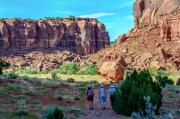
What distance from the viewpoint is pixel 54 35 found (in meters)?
170

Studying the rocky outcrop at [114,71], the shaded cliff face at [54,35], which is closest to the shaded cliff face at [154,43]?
the rocky outcrop at [114,71]

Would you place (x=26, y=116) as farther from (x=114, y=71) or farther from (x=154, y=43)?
(x=154, y=43)

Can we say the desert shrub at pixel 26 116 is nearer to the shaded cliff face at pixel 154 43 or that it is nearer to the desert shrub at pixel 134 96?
the desert shrub at pixel 134 96

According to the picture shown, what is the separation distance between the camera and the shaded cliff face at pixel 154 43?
82750 mm

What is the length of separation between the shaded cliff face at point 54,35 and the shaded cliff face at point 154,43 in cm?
5050

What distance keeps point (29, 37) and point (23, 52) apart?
17.2m

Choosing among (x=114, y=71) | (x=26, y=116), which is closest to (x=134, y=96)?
(x=26, y=116)

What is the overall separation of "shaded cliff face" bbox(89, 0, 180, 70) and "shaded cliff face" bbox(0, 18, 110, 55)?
1988 inches

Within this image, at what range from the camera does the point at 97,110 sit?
23.5 metres

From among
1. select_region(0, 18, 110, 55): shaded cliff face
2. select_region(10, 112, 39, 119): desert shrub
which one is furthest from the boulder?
select_region(10, 112, 39, 119): desert shrub

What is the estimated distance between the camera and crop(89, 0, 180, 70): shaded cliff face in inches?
3258

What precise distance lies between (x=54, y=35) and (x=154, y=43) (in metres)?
79.2

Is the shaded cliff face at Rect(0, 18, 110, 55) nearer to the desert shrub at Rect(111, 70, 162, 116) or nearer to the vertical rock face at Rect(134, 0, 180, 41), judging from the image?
the vertical rock face at Rect(134, 0, 180, 41)

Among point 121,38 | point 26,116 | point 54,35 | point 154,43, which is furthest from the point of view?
point 54,35
